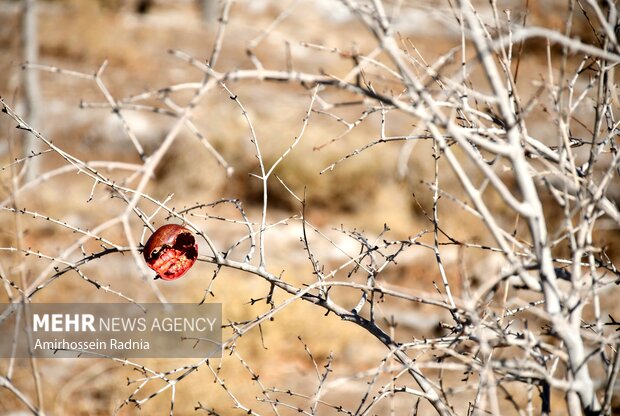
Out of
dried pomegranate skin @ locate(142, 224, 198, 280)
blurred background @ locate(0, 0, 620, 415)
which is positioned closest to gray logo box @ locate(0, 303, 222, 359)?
blurred background @ locate(0, 0, 620, 415)

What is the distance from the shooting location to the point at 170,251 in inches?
106

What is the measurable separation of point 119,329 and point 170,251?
6016 millimetres

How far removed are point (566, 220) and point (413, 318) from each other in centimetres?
776

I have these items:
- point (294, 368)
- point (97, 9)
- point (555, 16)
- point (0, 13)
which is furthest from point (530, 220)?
point (0, 13)

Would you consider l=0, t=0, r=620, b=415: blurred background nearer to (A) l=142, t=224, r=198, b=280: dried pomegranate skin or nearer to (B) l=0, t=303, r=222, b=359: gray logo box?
(B) l=0, t=303, r=222, b=359: gray logo box

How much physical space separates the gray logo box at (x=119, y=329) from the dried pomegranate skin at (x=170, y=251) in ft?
13.9

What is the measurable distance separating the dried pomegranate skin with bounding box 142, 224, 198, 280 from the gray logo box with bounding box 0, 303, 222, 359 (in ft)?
13.9

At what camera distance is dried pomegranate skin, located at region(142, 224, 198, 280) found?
263 centimetres

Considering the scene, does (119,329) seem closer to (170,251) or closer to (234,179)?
(234,179)

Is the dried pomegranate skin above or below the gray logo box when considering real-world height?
above

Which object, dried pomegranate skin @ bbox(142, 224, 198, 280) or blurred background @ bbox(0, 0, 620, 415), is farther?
blurred background @ bbox(0, 0, 620, 415)

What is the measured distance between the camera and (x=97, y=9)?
17.9m

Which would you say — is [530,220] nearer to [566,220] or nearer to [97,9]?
[566,220]

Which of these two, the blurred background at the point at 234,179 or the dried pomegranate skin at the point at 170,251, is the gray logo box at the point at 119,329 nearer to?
the blurred background at the point at 234,179
